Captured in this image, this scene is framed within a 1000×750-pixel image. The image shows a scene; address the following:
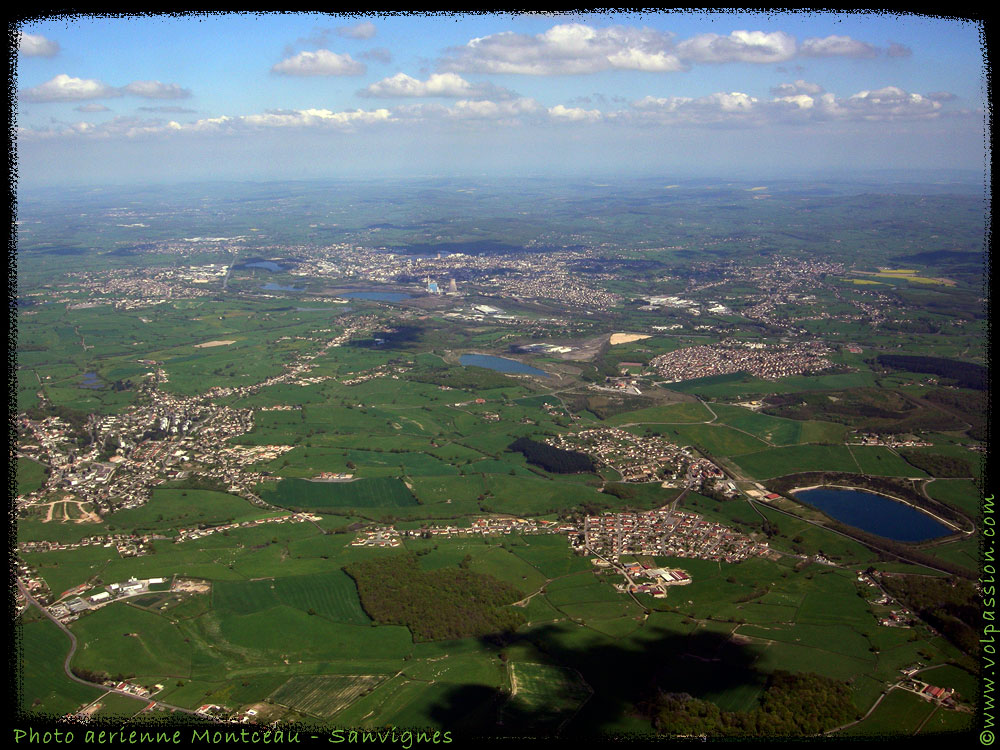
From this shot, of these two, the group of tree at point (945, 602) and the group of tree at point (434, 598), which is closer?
the group of tree at point (945, 602)

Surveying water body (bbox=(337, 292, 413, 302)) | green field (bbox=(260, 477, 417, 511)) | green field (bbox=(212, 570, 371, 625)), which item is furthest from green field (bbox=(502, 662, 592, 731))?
water body (bbox=(337, 292, 413, 302))

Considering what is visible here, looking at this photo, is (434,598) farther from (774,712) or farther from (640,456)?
(640,456)

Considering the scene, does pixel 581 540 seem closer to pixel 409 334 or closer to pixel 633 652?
pixel 633 652

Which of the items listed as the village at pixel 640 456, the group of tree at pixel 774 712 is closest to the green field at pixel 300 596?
the group of tree at pixel 774 712

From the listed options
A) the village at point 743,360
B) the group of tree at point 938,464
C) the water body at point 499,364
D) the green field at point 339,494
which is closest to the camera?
the green field at point 339,494

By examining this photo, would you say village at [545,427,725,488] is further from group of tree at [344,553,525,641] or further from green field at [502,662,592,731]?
green field at [502,662,592,731]

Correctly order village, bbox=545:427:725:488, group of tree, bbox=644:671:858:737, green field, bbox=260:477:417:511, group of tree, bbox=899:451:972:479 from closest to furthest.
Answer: group of tree, bbox=644:671:858:737, green field, bbox=260:477:417:511, group of tree, bbox=899:451:972:479, village, bbox=545:427:725:488

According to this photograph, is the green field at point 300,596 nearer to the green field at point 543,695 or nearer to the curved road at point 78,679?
the curved road at point 78,679
